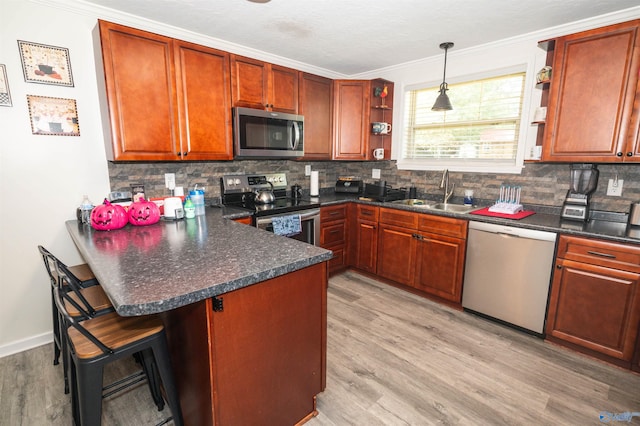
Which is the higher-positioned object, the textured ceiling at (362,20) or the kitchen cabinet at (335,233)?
the textured ceiling at (362,20)

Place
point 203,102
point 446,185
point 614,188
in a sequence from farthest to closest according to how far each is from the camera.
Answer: point 446,185
point 203,102
point 614,188

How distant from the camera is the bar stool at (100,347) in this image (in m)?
1.13

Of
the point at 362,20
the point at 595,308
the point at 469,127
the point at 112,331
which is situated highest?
the point at 362,20

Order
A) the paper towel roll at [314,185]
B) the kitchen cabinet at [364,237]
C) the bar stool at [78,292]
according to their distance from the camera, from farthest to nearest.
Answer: the paper towel roll at [314,185], the kitchen cabinet at [364,237], the bar stool at [78,292]

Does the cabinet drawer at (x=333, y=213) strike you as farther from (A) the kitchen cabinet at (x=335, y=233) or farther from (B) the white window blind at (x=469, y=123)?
(B) the white window blind at (x=469, y=123)

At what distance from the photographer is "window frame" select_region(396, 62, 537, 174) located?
2.76m

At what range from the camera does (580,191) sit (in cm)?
239

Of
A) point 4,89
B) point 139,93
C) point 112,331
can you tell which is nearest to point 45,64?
point 4,89

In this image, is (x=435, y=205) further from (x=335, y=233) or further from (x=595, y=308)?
(x=595, y=308)

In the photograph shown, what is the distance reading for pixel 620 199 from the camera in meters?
2.37

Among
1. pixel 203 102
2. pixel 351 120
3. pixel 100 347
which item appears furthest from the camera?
pixel 351 120

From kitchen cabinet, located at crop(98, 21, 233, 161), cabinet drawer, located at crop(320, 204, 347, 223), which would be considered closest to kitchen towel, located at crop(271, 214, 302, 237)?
cabinet drawer, located at crop(320, 204, 347, 223)

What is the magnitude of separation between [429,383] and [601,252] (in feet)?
4.63

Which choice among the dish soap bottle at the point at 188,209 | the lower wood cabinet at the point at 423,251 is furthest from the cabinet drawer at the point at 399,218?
the dish soap bottle at the point at 188,209
